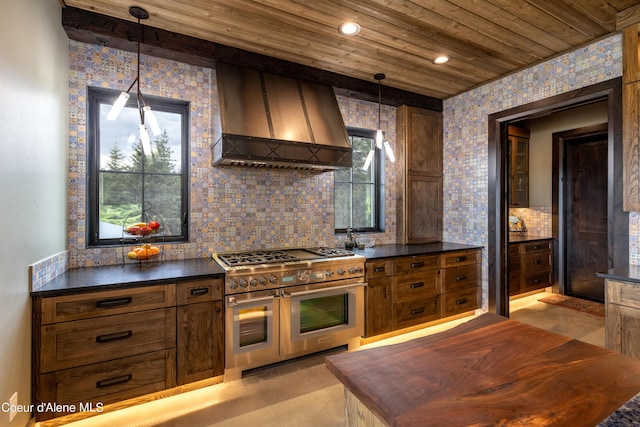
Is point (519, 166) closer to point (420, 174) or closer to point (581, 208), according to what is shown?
point (581, 208)

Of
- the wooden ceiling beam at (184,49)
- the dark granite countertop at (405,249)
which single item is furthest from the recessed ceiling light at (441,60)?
the dark granite countertop at (405,249)

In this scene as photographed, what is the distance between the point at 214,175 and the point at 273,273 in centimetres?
112

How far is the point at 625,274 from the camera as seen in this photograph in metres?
2.20

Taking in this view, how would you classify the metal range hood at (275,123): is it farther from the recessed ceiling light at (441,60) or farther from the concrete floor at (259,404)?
the concrete floor at (259,404)

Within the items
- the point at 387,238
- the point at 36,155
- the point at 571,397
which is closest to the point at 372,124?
the point at 387,238

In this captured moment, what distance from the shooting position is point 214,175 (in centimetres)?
291

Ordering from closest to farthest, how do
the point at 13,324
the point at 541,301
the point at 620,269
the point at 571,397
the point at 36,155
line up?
the point at 571,397 → the point at 13,324 → the point at 36,155 → the point at 620,269 → the point at 541,301

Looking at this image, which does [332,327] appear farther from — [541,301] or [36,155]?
[541,301]

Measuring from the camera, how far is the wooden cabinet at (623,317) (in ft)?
6.91

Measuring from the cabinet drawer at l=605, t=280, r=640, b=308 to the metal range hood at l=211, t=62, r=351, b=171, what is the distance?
2.22 metres

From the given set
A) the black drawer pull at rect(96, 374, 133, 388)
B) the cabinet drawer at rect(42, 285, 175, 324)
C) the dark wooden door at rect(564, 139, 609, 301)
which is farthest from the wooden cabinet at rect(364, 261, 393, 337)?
the dark wooden door at rect(564, 139, 609, 301)

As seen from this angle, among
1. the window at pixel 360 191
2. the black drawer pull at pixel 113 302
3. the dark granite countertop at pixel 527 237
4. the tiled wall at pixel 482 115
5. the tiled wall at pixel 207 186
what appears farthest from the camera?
the dark granite countertop at pixel 527 237

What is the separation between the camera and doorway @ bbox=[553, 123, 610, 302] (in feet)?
13.8

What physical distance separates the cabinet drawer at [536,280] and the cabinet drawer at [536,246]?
34cm
